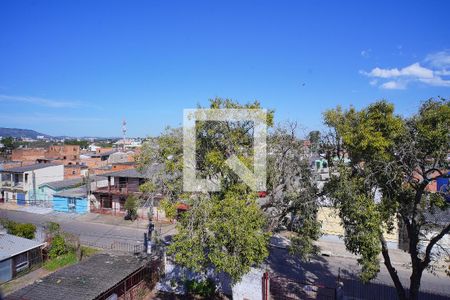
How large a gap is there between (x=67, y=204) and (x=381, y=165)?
3016 centimetres

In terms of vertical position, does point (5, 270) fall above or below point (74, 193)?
below

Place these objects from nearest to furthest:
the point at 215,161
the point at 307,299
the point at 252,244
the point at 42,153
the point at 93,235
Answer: the point at 252,244, the point at 215,161, the point at 307,299, the point at 93,235, the point at 42,153

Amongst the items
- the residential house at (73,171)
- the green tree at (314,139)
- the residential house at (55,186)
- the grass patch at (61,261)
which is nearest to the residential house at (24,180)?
the residential house at (55,186)

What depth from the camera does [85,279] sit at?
530 inches

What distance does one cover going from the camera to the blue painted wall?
31297mm

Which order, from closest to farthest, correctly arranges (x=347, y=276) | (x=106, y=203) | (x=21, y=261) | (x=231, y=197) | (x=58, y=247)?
(x=231, y=197)
(x=347, y=276)
(x=21, y=261)
(x=58, y=247)
(x=106, y=203)

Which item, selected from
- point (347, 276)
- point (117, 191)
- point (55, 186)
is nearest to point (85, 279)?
point (347, 276)

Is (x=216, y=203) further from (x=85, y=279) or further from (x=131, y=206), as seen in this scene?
(x=131, y=206)

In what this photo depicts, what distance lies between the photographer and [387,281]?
16375mm

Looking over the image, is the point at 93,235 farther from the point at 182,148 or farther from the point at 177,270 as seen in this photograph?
the point at 182,148

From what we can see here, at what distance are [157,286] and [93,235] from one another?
11.0 m

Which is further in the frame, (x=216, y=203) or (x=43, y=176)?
(x=43, y=176)

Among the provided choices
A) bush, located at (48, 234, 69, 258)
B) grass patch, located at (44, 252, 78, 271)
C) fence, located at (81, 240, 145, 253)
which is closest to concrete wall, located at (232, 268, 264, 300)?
fence, located at (81, 240, 145, 253)

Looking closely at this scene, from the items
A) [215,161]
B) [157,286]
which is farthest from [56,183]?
[215,161]
